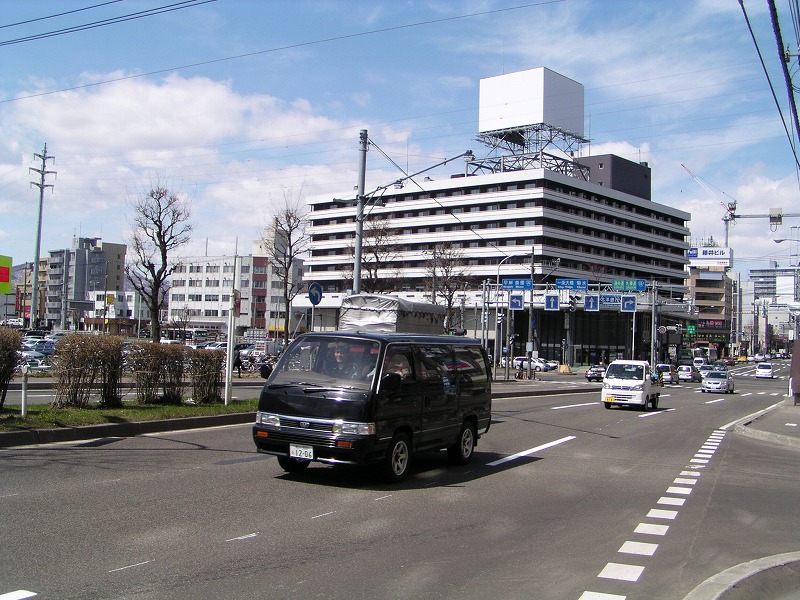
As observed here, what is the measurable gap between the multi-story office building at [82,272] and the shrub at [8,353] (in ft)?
394

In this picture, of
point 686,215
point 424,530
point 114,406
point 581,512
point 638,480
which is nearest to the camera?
point 424,530

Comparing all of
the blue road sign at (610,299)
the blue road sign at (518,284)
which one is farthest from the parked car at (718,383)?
the blue road sign at (610,299)

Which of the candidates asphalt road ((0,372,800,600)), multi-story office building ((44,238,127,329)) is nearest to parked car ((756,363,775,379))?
asphalt road ((0,372,800,600))

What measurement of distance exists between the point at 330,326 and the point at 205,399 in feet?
267

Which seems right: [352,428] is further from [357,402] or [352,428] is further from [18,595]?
[18,595]

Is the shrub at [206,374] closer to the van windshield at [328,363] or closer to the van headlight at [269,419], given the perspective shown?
the van windshield at [328,363]

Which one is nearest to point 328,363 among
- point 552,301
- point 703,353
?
point 552,301

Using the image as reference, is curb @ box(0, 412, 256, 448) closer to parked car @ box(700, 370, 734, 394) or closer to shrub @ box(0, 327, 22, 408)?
shrub @ box(0, 327, 22, 408)

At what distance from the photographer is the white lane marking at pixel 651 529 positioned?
26.7ft

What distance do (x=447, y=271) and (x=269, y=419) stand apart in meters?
65.5

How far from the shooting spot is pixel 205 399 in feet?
59.7

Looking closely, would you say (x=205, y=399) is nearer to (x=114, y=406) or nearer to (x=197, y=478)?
(x=114, y=406)

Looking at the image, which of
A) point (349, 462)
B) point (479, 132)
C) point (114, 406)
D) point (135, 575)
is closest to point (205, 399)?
point (114, 406)

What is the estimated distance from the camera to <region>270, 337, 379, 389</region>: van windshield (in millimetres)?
9984
